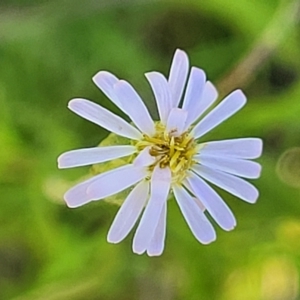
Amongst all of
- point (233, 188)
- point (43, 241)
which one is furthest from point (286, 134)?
point (233, 188)

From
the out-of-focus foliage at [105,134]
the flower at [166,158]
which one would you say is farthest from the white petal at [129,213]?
the out-of-focus foliage at [105,134]

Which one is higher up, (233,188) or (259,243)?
(259,243)

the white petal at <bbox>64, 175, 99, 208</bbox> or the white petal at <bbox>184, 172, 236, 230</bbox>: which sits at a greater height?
the white petal at <bbox>184, 172, 236, 230</bbox>

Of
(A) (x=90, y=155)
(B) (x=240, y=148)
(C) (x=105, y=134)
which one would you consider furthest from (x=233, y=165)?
(C) (x=105, y=134)

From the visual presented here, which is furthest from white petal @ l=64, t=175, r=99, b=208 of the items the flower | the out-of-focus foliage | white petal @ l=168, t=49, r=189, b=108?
the out-of-focus foliage

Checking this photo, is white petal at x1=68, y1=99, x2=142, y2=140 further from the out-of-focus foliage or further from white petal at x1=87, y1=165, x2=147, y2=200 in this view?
the out-of-focus foliage

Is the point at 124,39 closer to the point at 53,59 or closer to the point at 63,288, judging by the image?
the point at 53,59

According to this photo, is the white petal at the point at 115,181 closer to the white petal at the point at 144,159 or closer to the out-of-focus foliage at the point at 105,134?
the white petal at the point at 144,159

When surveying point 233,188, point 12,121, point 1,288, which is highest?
point 12,121
